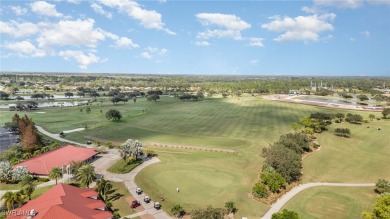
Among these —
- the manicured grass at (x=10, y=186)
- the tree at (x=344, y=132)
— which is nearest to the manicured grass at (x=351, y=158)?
the tree at (x=344, y=132)

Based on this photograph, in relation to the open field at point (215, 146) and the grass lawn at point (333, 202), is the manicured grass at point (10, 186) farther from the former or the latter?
the grass lawn at point (333, 202)

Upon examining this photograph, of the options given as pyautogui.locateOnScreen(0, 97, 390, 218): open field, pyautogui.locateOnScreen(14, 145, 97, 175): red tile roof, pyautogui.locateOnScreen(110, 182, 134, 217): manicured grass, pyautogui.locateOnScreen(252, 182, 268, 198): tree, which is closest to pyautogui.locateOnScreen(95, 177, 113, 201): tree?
pyautogui.locateOnScreen(110, 182, 134, 217): manicured grass

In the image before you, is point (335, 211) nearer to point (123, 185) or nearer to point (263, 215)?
point (263, 215)

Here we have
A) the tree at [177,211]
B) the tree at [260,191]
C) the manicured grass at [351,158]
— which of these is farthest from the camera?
the manicured grass at [351,158]

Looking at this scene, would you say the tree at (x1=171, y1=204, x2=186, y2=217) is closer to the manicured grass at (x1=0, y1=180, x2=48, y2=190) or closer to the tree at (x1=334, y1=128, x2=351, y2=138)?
the manicured grass at (x1=0, y1=180, x2=48, y2=190)

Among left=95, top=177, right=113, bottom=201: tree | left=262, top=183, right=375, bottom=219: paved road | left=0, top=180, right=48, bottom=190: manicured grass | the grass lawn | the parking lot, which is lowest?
the grass lawn
